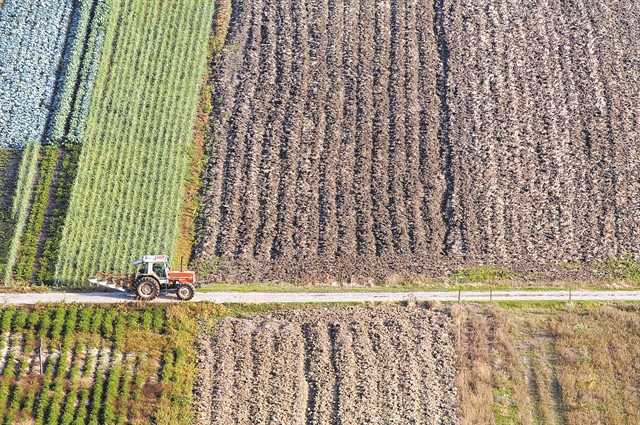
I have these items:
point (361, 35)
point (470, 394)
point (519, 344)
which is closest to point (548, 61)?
point (361, 35)

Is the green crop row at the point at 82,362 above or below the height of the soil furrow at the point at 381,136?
below

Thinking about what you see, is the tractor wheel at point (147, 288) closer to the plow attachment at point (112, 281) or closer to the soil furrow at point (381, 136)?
the plow attachment at point (112, 281)

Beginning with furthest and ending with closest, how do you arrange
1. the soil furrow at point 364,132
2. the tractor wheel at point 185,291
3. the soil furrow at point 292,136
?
the soil furrow at point 364,132, the soil furrow at point 292,136, the tractor wheel at point 185,291

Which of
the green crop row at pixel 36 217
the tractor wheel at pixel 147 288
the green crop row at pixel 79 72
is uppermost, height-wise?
the green crop row at pixel 79 72

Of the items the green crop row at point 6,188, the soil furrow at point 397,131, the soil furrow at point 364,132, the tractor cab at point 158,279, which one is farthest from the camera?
the soil furrow at point 397,131

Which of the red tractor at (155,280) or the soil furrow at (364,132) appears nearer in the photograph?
the red tractor at (155,280)

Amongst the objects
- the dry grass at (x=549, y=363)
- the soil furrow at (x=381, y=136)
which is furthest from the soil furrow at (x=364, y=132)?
the dry grass at (x=549, y=363)

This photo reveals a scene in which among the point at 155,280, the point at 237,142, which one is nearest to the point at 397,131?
the point at 237,142

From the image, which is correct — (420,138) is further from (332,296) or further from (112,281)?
(112,281)

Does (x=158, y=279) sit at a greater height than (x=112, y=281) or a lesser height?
greater
